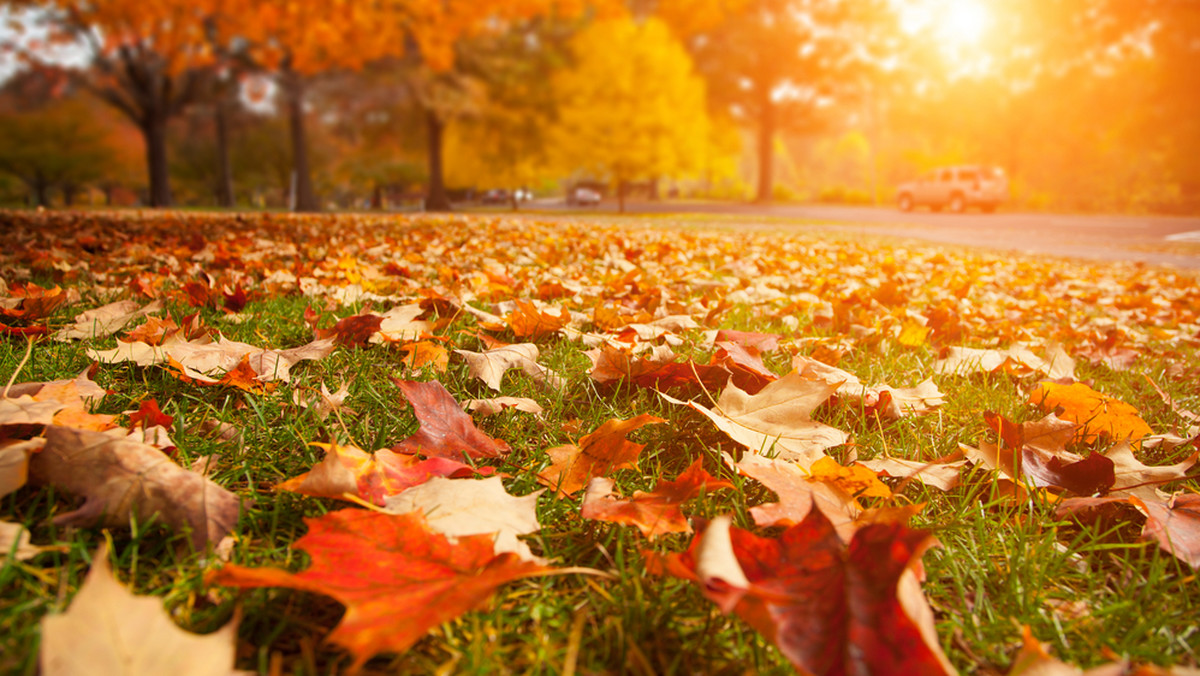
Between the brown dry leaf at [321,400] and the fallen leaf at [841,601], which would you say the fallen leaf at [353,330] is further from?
the fallen leaf at [841,601]

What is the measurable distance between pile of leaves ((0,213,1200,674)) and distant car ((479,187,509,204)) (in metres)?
44.9

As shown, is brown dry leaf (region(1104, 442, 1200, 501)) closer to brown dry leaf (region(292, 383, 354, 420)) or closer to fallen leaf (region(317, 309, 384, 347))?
brown dry leaf (region(292, 383, 354, 420))

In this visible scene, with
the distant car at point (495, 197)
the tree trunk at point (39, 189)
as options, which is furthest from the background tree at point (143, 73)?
the distant car at point (495, 197)

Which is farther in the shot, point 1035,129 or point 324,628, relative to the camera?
point 1035,129

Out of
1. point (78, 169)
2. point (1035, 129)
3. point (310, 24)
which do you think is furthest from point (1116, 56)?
point (78, 169)

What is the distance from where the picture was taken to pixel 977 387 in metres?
1.61

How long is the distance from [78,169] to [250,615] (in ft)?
134

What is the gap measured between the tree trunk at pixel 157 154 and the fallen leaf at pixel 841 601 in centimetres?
2356

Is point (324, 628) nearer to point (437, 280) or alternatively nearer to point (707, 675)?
point (707, 675)

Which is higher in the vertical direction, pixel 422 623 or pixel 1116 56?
pixel 1116 56

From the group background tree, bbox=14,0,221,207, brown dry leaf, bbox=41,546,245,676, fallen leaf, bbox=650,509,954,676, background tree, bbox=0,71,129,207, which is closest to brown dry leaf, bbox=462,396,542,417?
fallen leaf, bbox=650,509,954,676

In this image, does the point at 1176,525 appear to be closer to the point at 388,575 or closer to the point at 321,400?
the point at 388,575

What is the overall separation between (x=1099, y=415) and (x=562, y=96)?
21552mm

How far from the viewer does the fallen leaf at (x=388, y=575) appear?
539 millimetres
